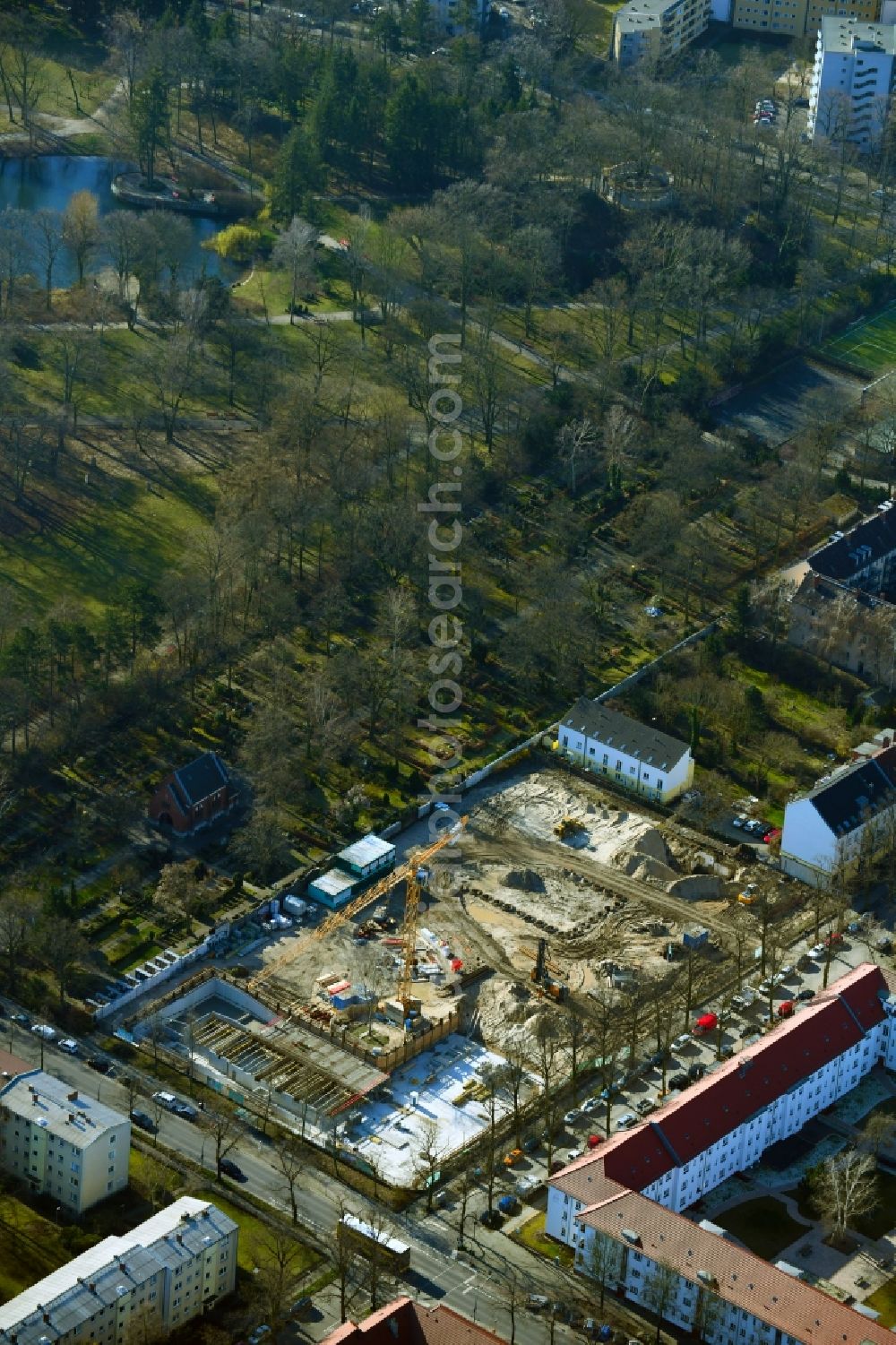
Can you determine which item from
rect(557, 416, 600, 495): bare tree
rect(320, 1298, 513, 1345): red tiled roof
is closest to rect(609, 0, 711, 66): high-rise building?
rect(557, 416, 600, 495): bare tree

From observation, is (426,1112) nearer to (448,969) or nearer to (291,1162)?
(291,1162)

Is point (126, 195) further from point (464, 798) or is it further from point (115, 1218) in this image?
point (115, 1218)

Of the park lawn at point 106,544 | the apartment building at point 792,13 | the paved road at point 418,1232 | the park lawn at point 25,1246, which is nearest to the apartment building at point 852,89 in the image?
the apartment building at point 792,13

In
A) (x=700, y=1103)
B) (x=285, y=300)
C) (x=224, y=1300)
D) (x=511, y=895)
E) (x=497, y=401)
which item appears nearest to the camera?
(x=224, y=1300)

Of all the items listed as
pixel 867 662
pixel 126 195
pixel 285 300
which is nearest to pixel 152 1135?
pixel 867 662

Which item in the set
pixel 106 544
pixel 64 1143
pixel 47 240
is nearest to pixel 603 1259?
pixel 64 1143

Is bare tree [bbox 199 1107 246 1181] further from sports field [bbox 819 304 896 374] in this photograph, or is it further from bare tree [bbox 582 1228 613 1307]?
sports field [bbox 819 304 896 374]
